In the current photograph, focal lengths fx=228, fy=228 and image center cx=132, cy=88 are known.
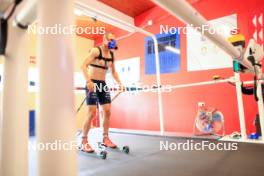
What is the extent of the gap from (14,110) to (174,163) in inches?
60.1

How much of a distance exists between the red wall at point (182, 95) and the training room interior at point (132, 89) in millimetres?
19

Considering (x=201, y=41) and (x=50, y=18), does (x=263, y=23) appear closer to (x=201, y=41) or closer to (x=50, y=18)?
(x=201, y=41)

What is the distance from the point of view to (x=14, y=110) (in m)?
0.63

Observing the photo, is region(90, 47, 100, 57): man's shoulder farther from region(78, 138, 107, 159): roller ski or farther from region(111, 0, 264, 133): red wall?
region(111, 0, 264, 133): red wall

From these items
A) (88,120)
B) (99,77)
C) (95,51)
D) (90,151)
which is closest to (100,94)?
(99,77)

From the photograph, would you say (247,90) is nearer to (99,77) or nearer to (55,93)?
(99,77)

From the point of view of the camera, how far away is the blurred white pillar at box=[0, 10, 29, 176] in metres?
0.63

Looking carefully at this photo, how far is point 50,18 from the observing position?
415 millimetres

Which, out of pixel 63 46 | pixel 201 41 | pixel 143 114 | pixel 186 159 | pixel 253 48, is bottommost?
pixel 186 159

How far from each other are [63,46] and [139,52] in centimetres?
472

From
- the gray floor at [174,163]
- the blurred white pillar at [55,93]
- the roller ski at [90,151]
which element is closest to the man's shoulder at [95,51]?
the roller ski at [90,151]

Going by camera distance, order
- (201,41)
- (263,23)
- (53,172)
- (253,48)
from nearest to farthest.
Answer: (53,172) → (253,48) → (263,23) → (201,41)

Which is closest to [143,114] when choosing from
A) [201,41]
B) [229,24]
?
[201,41]

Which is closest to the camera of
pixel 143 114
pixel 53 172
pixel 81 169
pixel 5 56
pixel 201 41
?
pixel 53 172
